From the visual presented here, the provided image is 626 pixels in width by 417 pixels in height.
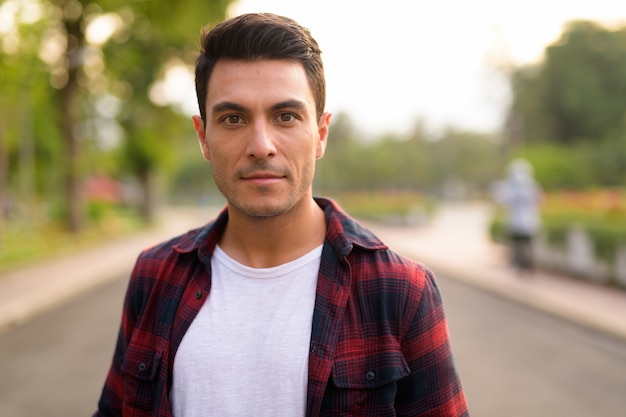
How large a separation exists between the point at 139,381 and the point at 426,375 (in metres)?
0.80

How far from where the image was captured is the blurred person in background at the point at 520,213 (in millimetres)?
11344

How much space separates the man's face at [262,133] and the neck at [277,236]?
9cm

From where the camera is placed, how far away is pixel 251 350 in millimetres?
1654

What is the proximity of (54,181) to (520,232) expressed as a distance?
38.6m

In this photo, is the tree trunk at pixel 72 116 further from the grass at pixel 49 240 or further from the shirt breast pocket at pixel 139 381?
the shirt breast pocket at pixel 139 381

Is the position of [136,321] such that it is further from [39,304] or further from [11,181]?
[11,181]

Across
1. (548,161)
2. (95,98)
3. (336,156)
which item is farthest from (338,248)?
(336,156)

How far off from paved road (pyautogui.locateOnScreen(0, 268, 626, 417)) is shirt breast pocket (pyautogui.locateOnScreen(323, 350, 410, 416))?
11.4 ft

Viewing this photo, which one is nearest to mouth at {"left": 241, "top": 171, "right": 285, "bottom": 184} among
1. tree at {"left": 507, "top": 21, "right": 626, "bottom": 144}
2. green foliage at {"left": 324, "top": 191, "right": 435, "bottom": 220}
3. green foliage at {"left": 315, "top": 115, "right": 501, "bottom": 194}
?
green foliage at {"left": 324, "top": 191, "right": 435, "bottom": 220}

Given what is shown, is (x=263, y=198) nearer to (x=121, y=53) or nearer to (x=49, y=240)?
(x=49, y=240)

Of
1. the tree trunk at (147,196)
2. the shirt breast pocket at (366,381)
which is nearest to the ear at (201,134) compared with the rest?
the shirt breast pocket at (366,381)

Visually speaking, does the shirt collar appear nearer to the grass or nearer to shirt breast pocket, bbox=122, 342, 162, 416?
shirt breast pocket, bbox=122, 342, 162, 416

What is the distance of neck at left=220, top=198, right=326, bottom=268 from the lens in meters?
1.79

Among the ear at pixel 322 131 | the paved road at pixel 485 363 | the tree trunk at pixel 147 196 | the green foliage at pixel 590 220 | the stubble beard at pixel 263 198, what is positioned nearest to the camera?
the stubble beard at pixel 263 198
